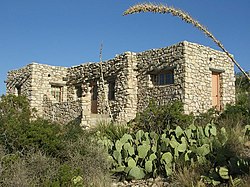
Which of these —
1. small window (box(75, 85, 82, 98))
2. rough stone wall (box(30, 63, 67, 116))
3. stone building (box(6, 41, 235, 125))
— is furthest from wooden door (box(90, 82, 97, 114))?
rough stone wall (box(30, 63, 67, 116))

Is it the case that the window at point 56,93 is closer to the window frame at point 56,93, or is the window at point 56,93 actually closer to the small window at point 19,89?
the window frame at point 56,93

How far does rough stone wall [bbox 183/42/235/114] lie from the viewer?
18156 mm

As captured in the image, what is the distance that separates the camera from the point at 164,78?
770 inches

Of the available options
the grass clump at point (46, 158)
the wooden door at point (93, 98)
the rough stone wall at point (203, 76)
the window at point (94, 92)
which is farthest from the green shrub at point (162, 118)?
the window at point (94, 92)

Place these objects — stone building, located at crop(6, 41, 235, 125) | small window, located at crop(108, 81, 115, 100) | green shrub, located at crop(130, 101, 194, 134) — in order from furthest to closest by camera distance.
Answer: small window, located at crop(108, 81, 115, 100)
stone building, located at crop(6, 41, 235, 125)
green shrub, located at crop(130, 101, 194, 134)

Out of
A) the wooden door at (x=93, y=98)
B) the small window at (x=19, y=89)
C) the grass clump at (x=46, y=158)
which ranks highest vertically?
the small window at (x=19, y=89)

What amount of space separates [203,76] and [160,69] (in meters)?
2.17

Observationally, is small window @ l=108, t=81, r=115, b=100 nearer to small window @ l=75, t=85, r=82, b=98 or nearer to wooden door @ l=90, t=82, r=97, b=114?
wooden door @ l=90, t=82, r=97, b=114

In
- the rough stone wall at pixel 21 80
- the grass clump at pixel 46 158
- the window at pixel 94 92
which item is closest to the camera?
the grass clump at pixel 46 158

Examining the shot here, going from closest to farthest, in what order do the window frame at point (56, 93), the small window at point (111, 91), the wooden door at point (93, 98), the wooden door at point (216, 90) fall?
the wooden door at point (216, 90) → the small window at point (111, 91) → the wooden door at point (93, 98) → the window frame at point (56, 93)

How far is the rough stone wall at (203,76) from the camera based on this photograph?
18.2 metres

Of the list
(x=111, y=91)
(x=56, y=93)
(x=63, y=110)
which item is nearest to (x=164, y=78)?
(x=111, y=91)

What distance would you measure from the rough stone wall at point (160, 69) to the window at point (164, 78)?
28 cm

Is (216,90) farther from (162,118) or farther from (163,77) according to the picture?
(162,118)
